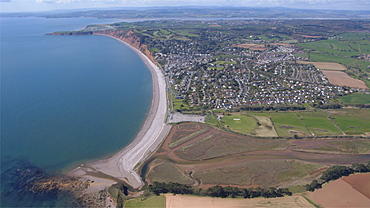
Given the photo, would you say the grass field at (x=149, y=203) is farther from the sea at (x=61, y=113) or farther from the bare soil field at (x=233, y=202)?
the sea at (x=61, y=113)

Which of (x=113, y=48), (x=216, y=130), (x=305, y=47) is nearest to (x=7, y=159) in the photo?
(x=216, y=130)

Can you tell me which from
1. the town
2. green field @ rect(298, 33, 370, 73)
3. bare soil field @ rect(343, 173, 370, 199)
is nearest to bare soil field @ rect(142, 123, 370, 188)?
bare soil field @ rect(343, 173, 370, 199)

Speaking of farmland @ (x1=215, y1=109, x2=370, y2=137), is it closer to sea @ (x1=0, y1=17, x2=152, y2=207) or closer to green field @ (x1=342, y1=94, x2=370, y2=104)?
green field @ (x1=342, y1=94, x2=370, y2=104)

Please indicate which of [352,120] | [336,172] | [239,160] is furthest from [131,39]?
[336,172]

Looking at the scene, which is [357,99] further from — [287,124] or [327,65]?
[327,65]

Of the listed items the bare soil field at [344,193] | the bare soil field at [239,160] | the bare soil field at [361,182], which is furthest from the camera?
the bare soil field at [239,160]

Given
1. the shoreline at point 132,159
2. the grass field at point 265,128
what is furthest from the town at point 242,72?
the shoreline at point 132,159

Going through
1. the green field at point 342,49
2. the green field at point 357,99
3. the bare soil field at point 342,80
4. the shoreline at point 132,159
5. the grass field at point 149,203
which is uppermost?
the green field at point 342,49
